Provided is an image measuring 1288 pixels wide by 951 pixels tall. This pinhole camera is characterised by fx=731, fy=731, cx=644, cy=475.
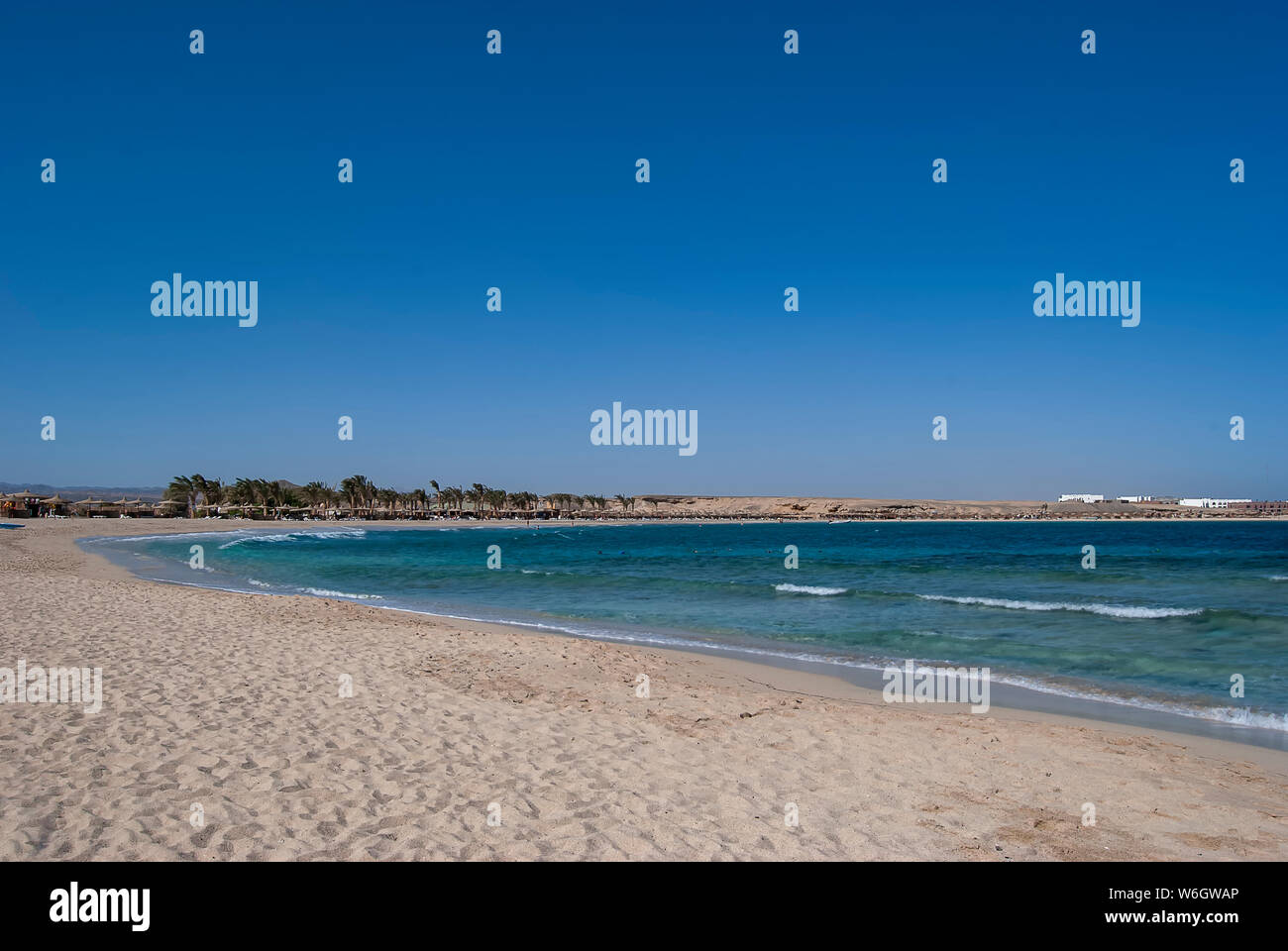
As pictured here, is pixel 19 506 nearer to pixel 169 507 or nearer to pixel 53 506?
pixel 53 506

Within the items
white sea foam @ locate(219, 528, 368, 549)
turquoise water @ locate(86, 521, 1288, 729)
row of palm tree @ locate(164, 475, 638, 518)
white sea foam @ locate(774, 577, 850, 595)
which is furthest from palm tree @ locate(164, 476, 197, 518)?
white sea foam @ locate(774, 577, 850, 595)

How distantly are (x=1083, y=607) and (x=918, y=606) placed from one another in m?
4.54

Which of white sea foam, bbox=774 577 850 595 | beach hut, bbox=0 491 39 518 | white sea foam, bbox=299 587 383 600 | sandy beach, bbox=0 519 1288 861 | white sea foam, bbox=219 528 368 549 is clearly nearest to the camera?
sandy beach, bbox=0 519 1288 861

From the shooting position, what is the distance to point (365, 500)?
141500 mm

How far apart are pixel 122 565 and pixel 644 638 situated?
88.7 feet

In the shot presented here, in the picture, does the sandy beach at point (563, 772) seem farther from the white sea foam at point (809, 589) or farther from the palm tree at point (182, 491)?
the palm tree at point (182, 491)

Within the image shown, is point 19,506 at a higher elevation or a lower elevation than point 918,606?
higher

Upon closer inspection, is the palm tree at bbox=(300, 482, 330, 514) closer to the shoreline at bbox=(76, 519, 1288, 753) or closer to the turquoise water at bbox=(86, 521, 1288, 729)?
the turquoise water at bbox=(86, 521, 1288, 729)

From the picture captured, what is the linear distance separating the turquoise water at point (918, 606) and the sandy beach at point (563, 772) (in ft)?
12.8

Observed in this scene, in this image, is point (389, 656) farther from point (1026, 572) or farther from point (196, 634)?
point (1026, 572)

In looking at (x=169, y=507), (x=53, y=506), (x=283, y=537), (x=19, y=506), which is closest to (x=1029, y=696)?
(x=283, y=537)

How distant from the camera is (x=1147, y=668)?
13.2 meters

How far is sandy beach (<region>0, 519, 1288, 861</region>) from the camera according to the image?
512cm

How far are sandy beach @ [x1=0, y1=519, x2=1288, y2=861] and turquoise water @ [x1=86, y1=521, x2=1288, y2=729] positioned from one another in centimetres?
391
